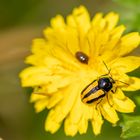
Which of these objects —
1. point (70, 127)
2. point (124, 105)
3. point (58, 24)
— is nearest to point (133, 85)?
point (124, 105)

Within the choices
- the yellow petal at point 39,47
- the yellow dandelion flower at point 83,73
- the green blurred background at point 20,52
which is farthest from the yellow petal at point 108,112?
the green blurred background at point 20,52

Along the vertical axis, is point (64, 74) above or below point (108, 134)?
above

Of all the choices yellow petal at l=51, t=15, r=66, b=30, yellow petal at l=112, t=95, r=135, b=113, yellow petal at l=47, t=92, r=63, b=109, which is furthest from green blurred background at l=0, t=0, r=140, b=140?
yellow petal at l=112, t=95, r=135, b=113

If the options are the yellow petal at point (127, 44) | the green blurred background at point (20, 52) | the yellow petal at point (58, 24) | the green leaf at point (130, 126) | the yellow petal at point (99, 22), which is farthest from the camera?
the green blurred background at point (20, 52)

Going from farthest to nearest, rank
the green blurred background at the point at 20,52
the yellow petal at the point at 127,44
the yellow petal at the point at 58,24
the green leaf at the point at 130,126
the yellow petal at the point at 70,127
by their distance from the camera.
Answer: the green blurred background at the point at 20,52 < the yellow petal at the point at 58,24 < the yellow petal at the point at 70,127 < the yellow petal at the point at 127,44 < the green leaf at the point at 130,126

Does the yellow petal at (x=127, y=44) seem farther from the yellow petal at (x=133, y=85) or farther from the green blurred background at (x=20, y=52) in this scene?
the green blurred background at (x=20, y=52)

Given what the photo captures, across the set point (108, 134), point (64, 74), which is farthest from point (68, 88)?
point (108, 134)

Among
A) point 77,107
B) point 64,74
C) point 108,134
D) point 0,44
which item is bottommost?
point 108,134

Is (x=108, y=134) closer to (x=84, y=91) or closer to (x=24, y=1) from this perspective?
(x=84, y=91)

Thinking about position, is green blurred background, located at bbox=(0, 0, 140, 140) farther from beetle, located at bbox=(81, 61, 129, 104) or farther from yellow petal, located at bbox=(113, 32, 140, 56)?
beetle, located at bbox=(81, 61, 129, 104)
